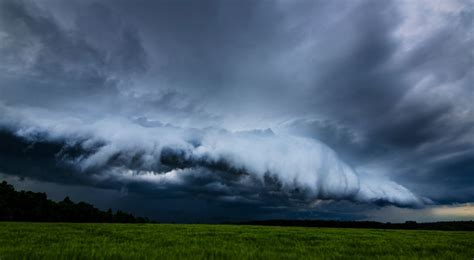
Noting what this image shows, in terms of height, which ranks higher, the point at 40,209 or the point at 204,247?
the point at 204,247

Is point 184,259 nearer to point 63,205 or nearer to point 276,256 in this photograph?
point 276,256

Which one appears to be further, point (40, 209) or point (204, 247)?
point (40, 209)

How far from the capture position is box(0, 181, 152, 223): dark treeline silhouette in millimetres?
75181

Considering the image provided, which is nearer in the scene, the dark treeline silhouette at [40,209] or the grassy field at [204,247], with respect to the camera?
the grassy field at [204,247]

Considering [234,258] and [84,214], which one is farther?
[84,214]

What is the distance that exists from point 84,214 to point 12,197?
2054cm

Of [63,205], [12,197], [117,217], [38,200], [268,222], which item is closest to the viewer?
[12,197]

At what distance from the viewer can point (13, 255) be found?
9.96 meters

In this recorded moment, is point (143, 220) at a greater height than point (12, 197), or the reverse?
point (12, 197)

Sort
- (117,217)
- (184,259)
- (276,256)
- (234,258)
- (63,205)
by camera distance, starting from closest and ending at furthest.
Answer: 1. (184,259)
2. (234,258)
3. (276,256)
4. (63,205)
5. (117,217)

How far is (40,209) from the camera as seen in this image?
267 ft

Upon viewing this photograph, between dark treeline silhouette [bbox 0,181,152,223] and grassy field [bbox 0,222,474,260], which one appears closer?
grassy field [bbox 0,222,474,260]

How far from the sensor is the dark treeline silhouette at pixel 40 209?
75.2 m

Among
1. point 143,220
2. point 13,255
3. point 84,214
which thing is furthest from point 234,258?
point 143,220
